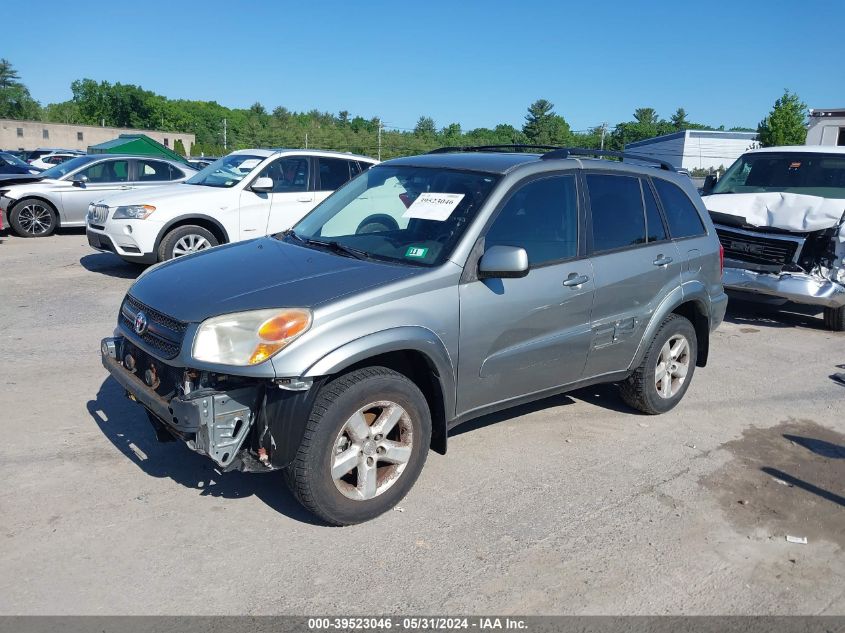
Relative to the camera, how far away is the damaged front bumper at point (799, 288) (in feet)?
27.5

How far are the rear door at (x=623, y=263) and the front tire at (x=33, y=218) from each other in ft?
39.5

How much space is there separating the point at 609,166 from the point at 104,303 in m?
6.02

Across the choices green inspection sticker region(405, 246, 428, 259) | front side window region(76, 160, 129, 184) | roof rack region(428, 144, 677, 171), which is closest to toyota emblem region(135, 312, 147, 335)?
green inspection sticker region(405, 246, 428, 259)

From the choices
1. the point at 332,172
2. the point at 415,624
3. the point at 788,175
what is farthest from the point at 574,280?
the point at 788,175

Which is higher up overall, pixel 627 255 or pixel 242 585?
pixel 627 255

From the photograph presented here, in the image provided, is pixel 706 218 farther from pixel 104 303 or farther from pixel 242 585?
pixel 104 303

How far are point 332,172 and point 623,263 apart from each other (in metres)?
6.54

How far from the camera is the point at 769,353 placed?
Answer: 7.73 m

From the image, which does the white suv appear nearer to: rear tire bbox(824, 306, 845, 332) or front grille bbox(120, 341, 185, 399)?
front grille bbox(120, 341, 185, 399)

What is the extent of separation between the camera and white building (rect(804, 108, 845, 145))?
46.4ft

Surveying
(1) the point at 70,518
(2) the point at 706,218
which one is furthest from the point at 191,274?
(2) the point at 706,218

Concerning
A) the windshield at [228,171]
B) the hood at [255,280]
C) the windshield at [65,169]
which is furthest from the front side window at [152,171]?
the hood at [255,280]

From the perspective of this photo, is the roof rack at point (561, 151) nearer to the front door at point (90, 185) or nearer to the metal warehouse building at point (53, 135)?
the front door at point (90, 185)

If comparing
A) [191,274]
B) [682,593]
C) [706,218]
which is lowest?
[682,593]
